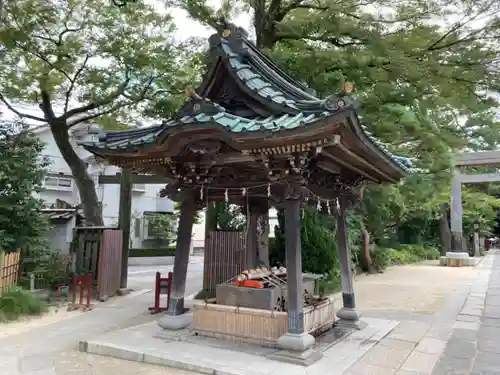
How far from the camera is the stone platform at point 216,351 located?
195 inches

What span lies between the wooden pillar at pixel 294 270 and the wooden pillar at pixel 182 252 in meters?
1.81

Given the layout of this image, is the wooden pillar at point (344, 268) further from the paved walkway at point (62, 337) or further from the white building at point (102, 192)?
the white building at point (102, 192)

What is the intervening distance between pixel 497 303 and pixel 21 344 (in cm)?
1104

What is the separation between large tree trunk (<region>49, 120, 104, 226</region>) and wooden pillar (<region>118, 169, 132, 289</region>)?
1.35 m

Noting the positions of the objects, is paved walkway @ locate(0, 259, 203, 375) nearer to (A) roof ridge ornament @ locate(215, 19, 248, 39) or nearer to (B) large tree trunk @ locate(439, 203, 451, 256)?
(A) roof ridge ornament @ locate(215, 19, 248, 39)

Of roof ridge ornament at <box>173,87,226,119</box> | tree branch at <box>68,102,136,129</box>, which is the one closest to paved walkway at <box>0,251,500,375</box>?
roof ridge ornament at <box>173,87,226,119</box>

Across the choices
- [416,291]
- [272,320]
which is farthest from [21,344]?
[416,291]

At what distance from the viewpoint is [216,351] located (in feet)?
18.3

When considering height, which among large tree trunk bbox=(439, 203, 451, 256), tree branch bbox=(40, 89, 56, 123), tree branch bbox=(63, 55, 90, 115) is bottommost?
large tree trunk bbox=(439, 203, 451, 256)

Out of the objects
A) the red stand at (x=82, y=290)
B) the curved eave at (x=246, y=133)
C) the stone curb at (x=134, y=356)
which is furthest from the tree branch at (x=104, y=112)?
the stone curb at (x=134, y=356)

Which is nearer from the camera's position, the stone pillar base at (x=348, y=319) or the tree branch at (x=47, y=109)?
the stone pillar base at (x=348, y=319)

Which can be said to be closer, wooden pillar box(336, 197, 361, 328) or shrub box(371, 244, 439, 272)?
wooden pillar box(336, 197, 361, 328)

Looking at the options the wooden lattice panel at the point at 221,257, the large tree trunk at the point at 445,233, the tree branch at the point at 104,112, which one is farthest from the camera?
the large tree trunk at the point at 445,233

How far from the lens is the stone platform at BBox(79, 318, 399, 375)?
16.2 ft
